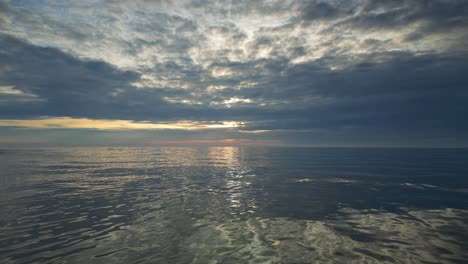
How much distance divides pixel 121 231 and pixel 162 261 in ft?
21.1

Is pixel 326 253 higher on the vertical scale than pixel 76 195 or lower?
higher

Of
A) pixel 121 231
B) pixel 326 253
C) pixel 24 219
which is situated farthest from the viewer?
pixel 24 219

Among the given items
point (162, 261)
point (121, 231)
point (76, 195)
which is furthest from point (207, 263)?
point (76, 195)

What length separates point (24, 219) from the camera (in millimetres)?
19547

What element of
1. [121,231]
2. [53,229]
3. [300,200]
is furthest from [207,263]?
[300,200]

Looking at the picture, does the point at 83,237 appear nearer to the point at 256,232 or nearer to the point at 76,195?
the point at 256,232

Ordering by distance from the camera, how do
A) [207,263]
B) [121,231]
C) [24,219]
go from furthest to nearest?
[24,219] → [121,231] → [207,263]

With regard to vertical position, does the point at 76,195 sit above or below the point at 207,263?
below

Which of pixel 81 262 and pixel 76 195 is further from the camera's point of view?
pixel 76 195

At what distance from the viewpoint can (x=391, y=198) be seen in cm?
2775

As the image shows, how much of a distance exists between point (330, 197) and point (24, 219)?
30440 millimetres

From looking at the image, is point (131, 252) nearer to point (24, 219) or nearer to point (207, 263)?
point (207, 263)

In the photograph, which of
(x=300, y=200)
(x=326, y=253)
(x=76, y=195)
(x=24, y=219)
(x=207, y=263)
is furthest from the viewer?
(x=76, y=195)

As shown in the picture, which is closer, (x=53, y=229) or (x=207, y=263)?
(x=207, y=263)
